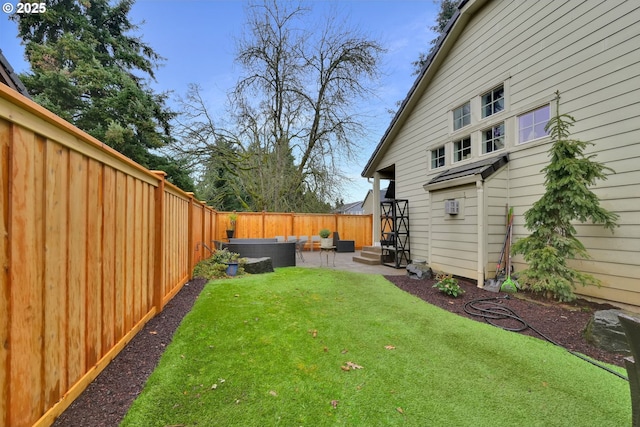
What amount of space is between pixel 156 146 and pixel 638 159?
1398 centimetres

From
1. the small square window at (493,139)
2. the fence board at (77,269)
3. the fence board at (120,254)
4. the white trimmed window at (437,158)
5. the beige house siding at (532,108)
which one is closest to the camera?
the fence board at (77,269)

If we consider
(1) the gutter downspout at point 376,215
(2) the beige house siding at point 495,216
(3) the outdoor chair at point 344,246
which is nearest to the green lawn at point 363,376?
(2) the beige house siding at point 495,216

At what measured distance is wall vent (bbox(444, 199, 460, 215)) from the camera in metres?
5.93

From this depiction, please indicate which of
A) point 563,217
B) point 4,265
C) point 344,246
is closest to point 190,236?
point 4,265

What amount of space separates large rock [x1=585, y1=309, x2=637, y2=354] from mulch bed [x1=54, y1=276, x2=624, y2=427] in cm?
7

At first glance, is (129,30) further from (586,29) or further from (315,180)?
(586,29)

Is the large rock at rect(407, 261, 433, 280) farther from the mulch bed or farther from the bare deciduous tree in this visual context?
the bare deciduous tree

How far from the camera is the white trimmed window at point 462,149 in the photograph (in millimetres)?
6688

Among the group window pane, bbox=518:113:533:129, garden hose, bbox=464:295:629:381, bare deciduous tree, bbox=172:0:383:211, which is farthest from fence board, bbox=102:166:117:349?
bare deciduous tree, bbox=172:0:383:211

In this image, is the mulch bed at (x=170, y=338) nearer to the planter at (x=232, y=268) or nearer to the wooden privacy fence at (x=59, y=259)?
the wooden privacy fence at (x=59, y=259)

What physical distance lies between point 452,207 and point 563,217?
2123 mm

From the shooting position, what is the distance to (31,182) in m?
1.31

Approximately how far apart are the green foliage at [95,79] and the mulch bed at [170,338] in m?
9.08

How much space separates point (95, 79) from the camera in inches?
420
